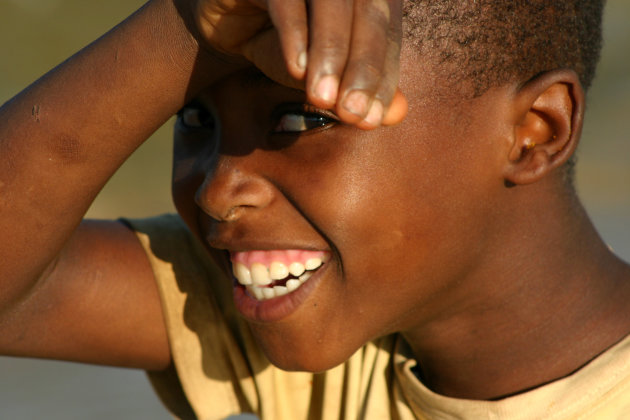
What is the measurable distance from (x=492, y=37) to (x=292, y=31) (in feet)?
1.85

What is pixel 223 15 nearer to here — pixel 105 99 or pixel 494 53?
pixel 105 99

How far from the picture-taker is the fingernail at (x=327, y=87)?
106 centimetres

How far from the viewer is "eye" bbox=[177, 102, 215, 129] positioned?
1.72m

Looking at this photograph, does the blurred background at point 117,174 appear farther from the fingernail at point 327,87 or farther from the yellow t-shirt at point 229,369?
the fingernail at point 327,87

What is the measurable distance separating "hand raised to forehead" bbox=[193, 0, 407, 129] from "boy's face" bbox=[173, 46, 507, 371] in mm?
345

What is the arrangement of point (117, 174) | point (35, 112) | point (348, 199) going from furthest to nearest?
point (117, 174)
point (35, 112)
point (348, 199)

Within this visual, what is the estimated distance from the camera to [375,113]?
108cm

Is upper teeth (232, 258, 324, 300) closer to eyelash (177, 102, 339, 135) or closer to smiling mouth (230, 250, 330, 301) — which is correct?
smiling mouth (230, 250, 330, 301)

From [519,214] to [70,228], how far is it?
87 cm

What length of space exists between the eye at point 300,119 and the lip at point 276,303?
260mm

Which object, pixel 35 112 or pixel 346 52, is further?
pixel 35 112

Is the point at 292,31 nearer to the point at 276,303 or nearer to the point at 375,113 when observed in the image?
the point at 375,113

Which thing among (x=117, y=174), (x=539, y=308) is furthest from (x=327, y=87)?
(x=117, y=174)

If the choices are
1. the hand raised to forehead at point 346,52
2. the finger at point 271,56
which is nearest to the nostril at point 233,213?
the finger at point 271,56
